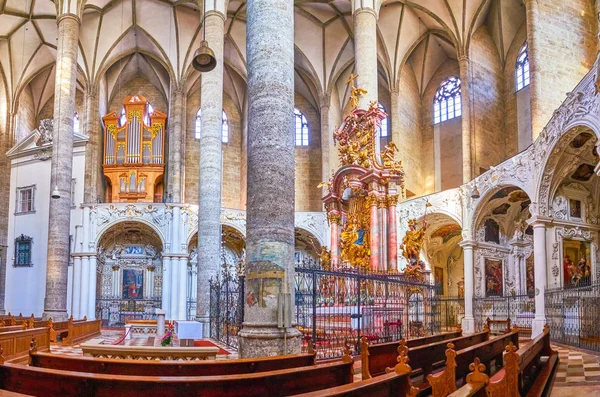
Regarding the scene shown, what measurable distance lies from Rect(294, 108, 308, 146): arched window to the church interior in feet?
0.55

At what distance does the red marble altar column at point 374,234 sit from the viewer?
1825 centimetres

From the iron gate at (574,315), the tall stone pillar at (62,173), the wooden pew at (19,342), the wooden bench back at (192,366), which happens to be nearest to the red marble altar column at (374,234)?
the iron gate at (574,315)

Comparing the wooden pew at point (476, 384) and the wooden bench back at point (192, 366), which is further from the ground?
the wooden pew at point (476, 384)

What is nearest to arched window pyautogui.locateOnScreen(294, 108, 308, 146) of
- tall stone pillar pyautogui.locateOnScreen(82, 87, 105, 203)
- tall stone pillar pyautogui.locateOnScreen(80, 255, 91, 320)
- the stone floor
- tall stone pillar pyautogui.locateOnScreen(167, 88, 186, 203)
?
tall stone pillar pyautogui.locateOnScreen(167, 88, 186, 203)

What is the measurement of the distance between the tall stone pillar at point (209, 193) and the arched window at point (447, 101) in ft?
50.0

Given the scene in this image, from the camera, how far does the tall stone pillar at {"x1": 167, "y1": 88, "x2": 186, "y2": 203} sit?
92.6ft

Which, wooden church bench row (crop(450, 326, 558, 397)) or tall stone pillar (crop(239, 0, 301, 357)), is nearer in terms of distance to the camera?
wooden church bench row (crop(450, 326, 558, 397))

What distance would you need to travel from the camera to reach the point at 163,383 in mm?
4629

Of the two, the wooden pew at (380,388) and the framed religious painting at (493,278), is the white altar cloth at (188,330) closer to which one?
the wooden pew at (380,388)

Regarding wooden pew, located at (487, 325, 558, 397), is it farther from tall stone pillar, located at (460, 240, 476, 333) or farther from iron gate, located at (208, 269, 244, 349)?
tall stone pillar, located at (460, 240, 476, 333)

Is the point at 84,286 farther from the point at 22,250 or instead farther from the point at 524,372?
the point at 524,372

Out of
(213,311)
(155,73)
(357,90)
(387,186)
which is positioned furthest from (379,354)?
(155,73)

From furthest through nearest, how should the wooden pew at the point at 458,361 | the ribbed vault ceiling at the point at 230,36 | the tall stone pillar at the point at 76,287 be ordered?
the ribbed vault ceiling at the point at 230,36, the tall stone pillar at the point at 76,287, the wooden pew at the point at 458,361

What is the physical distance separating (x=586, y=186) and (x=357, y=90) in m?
7.70
